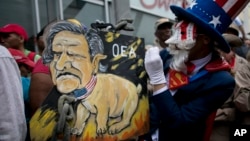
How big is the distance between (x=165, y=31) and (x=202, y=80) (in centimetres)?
252

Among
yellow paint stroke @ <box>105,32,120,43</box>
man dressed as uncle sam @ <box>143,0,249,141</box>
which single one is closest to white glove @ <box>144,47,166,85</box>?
man dressed as uncle sam @ <box>143,0,249,141</box>

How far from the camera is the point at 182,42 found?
319 centimetres

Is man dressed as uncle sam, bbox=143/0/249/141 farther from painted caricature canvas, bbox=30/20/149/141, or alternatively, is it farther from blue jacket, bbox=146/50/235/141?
painted caricature canvas, bbox=30/20/149/141

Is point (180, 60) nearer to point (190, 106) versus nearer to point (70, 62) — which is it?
point (190, 106)

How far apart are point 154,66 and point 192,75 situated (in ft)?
0.91

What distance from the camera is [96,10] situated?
9070mm

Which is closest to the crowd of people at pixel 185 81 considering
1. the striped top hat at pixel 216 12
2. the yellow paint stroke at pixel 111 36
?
the striped top hat at pixel 216 12

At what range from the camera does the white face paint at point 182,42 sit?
319 cm

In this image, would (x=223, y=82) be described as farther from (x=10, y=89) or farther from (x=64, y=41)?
(x=10, y=89)

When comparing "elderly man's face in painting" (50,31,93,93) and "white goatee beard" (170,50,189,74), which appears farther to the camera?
"white goatee beard" (170,50,189,74)

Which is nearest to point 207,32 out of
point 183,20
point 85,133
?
point 183,20

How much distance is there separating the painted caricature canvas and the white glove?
0.35ft

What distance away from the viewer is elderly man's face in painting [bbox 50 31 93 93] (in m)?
3.02

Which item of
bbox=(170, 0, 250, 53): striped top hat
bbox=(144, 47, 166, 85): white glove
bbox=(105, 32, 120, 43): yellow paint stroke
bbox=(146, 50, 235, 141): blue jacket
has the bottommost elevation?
bbox=(146, 50, 235, 141): blue jacket
